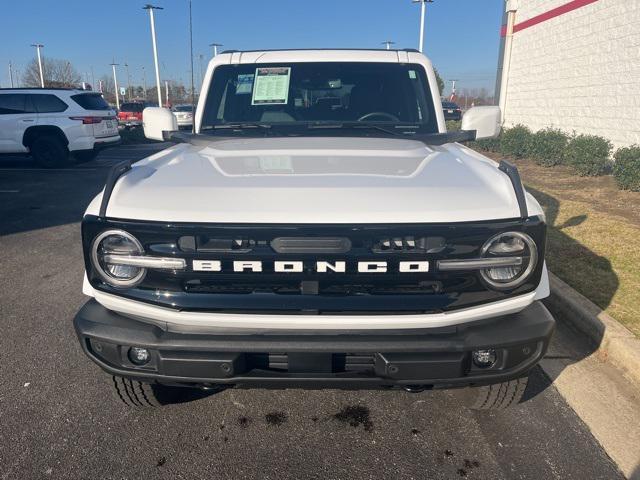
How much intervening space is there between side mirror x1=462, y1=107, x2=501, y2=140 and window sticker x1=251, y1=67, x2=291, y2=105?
1261 millimetres

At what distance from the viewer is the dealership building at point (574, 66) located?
31.0ft

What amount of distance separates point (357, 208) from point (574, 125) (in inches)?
450

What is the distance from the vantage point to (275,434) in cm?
259

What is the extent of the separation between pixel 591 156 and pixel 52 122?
458 inches

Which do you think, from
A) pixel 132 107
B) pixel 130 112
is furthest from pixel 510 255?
pixel 132 107

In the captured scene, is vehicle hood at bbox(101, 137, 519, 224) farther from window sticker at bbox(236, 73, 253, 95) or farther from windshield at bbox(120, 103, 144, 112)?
windshield at bbox(120, 103, 144, 112)

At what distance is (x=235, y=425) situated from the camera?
8.70 ft

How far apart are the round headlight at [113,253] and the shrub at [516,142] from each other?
39.2 feet

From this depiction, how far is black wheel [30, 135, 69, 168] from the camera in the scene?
1223 centimetres

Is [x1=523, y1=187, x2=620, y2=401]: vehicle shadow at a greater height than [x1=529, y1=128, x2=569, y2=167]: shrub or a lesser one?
lesser

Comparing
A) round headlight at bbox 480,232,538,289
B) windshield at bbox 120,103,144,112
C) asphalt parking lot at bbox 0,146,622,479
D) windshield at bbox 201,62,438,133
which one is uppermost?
windshield at bbox 201,62,438,133

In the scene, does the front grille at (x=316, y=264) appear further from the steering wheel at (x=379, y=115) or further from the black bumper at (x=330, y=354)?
the steering wheel at (x=379, y=115)

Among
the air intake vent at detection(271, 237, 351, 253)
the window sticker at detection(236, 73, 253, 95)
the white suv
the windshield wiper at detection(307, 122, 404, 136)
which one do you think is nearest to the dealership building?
the windshield wiper at detection(307, 122, 404, 136)

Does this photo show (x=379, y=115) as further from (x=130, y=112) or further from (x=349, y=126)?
(x=130, y=112)
